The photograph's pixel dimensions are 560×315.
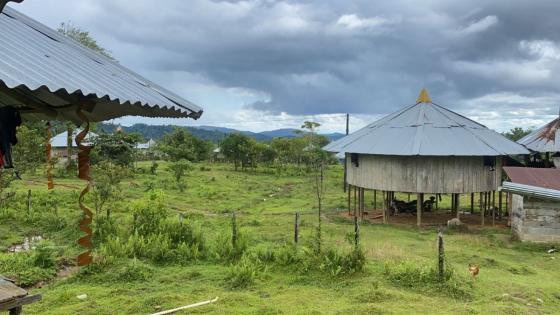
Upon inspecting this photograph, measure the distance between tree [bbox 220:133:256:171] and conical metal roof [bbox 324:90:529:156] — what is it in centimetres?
2409

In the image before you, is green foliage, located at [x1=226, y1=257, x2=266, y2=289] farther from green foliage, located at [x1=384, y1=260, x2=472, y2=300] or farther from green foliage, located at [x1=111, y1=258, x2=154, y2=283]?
green foliage, located at [x1=384, y1=260, x2=472, y2=300]

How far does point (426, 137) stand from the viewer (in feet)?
60.1

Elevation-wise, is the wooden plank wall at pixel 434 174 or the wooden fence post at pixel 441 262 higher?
the wooden plank wall at pixel 434 174

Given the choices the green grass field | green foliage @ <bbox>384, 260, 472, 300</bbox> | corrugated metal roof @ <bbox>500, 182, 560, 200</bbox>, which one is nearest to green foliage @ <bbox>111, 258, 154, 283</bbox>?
the green grass field

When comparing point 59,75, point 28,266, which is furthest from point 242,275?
point 59,75

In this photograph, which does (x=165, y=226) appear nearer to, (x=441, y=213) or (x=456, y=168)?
(x=456, y=168)

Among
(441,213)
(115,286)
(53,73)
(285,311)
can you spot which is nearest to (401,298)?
(285,311)

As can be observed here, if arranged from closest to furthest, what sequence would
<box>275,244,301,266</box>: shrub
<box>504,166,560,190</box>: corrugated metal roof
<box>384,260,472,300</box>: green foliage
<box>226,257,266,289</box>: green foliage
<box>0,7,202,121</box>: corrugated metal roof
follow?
<box>0,7,202,121</box>: corrugated metal roof, <box>384,260,472,300</box>: green foliage, <box>226,257,266,289</box>: green foliage, <box>275,244,301,266</box>: shrub, <box>504,166,560,190</box>: corrugated metal roof

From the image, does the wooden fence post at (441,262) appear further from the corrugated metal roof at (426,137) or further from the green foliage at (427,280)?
the corrugated metal roof at (426,137)

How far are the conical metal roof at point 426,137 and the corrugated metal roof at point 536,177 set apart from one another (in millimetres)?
1941

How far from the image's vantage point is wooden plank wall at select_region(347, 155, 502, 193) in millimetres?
17828

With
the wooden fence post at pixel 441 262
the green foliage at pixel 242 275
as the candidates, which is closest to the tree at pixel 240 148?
the green foliage at pixel 242 275

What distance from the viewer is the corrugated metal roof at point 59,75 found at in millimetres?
2561

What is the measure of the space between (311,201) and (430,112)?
7.88 metres
